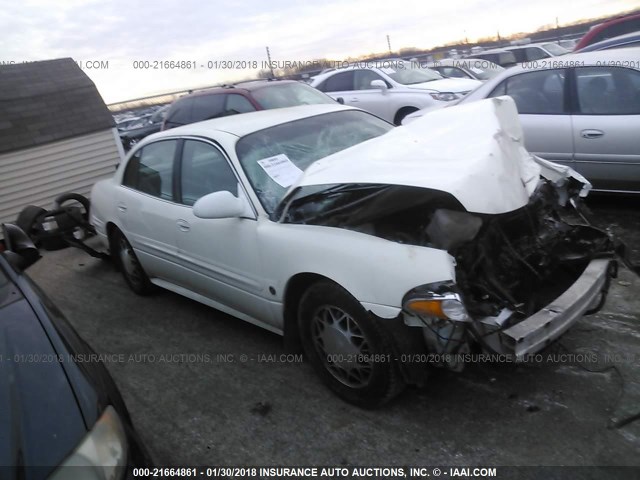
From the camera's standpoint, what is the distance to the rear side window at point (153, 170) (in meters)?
4.10

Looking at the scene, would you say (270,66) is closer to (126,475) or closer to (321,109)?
(321,109)

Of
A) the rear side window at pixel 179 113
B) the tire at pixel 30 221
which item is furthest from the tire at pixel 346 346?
the rear side window at pixel 179 113

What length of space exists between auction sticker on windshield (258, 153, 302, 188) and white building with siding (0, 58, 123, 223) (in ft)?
21.8

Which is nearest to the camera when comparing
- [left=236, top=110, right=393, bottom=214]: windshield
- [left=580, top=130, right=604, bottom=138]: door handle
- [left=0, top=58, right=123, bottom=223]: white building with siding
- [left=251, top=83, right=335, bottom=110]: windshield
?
[left=236, top=110, right=393, bottom=214]: windshield

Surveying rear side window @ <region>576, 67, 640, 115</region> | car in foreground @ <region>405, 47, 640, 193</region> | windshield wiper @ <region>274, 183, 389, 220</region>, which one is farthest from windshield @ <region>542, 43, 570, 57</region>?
windshield wiper @ <region>274, 183, 389, 220</region>

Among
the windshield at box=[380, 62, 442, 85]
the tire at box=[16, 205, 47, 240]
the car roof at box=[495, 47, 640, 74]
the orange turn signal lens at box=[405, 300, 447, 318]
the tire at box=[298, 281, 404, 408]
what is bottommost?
the tire at box=[298, 281, 404, 408]

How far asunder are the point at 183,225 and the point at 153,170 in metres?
0.82

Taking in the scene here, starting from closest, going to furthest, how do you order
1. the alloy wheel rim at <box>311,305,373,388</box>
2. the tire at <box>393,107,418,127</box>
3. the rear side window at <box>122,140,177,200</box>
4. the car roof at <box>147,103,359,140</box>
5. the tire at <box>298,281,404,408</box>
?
the tire at <box>298,281,404,408</box>
the alloy wheel rim at <box>311,305,373,388</box>
the car roof at <box>147,103,359,140</box>
the rear side window at <box>122,140,177,200</box>
the tire at <box>393,107,418,127</box>

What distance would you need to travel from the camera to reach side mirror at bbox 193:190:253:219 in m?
3.16

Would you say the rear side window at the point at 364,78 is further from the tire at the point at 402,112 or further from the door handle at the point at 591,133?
the door handle at the point at 591,133

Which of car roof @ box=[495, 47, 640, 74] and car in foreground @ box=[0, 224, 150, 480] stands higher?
car roof @ box=[495, 47, 640, 74]

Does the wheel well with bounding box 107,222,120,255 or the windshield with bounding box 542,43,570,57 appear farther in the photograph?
the windshield with bounding box 542,43,570,57

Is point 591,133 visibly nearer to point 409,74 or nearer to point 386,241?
point 386,241

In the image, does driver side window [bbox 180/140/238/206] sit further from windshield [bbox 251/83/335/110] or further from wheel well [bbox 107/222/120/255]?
windshield [bbox 251/83/335/110]
